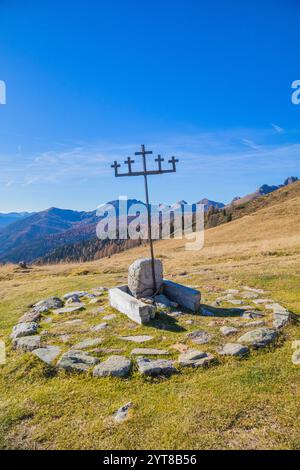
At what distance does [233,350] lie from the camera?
7531 mm

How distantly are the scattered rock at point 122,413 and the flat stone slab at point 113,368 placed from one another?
45.5 inches

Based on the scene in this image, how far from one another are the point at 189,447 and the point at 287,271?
1441 centimetres

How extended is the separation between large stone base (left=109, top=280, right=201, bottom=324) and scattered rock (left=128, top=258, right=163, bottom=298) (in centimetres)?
63

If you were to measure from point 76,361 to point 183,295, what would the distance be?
536 cm

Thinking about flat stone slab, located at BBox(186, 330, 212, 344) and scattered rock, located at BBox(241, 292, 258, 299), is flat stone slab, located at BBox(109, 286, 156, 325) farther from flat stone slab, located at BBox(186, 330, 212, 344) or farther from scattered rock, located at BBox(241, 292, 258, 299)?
scattered rock, located at BBox(241, 292, 258, 299)

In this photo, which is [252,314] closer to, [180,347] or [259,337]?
[259,337]

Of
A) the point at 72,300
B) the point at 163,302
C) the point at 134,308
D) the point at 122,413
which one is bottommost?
the point at 122,413

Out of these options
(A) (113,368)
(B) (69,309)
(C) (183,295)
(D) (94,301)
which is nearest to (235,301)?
(C) (183,295)

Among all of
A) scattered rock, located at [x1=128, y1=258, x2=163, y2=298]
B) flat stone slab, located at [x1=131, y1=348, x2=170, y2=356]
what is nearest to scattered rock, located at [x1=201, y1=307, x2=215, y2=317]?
scattered rock, located at [x1=128, y1=258, x2=163, y2=298]

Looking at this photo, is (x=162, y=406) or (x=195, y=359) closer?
(x=162, y=406)

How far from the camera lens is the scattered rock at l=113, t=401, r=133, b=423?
17.5 ft

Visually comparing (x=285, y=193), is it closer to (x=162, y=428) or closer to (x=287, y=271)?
(x=287, y=271)

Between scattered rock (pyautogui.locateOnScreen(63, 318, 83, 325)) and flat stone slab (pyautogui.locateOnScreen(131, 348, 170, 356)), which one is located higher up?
flat stone slab (pyautogui.locateOnScreen(131, 348, 170, 356))

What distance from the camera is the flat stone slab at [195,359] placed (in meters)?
7.08
